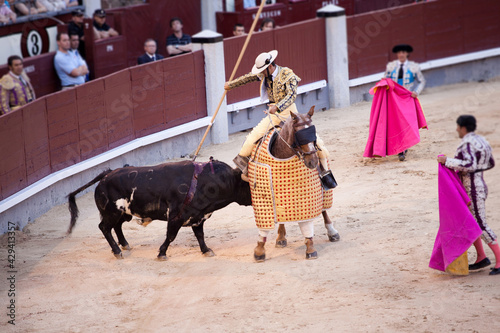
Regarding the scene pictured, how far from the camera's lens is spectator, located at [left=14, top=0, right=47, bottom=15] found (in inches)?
515

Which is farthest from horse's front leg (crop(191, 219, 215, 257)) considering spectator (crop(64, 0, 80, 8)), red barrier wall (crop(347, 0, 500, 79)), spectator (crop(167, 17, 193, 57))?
spectator (crop(64, 0, 80, 8))

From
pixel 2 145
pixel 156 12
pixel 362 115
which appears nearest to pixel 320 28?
pixel 362 115

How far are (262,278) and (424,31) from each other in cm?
983

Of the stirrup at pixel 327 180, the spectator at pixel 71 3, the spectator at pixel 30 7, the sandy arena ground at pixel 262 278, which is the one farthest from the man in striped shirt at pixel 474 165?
the spectator at pixel 71 3

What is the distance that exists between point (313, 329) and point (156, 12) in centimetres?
1114

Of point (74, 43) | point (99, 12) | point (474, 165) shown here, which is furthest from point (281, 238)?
point (99, 12)

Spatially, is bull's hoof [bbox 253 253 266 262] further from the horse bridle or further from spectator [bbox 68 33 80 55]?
spectator [bbox 68 33 80 55]

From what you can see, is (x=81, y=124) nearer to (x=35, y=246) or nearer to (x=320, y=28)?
(x=35, y=246)

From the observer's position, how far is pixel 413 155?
1083 cm

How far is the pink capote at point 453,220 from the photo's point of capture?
6492 mm

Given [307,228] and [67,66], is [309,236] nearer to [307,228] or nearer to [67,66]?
[307,228]

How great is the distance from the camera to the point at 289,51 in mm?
13562

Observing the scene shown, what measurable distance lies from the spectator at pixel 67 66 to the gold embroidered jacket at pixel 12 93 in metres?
1.58

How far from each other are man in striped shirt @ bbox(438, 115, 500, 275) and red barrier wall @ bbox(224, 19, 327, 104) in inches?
256
